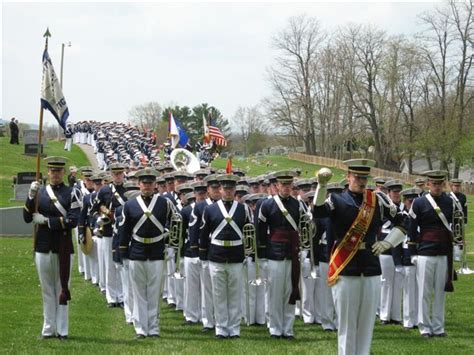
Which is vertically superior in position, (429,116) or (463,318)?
(429,116)

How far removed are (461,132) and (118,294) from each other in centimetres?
5197

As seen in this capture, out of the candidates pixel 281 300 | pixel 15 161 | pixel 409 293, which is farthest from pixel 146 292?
pixel 15 161

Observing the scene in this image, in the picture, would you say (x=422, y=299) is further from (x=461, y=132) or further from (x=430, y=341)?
(x=461, y=132)

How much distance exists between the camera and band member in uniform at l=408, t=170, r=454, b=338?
→ 1203 cm

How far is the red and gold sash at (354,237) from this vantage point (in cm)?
898

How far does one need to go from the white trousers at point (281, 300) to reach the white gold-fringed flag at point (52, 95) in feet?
12.9

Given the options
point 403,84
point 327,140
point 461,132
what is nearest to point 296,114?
point 327,140

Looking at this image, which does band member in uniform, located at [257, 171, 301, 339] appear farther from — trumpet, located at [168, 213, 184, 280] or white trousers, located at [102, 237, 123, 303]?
white trousers, located at [102, 237, 123, 303]

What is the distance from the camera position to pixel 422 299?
1219cm

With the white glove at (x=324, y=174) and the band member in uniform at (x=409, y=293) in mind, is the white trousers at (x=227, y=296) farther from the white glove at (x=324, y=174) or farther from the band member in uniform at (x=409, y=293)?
the white glove at (x=324, y=174)

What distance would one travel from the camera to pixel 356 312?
900 cm

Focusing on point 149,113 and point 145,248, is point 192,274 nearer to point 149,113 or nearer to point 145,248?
point 145,248

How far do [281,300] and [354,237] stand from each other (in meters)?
3.30

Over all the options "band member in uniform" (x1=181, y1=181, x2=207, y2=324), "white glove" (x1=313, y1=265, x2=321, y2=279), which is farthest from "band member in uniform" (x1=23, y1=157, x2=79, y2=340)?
"white glove" (x1=313, y1=265, x2=321, y2=279)
